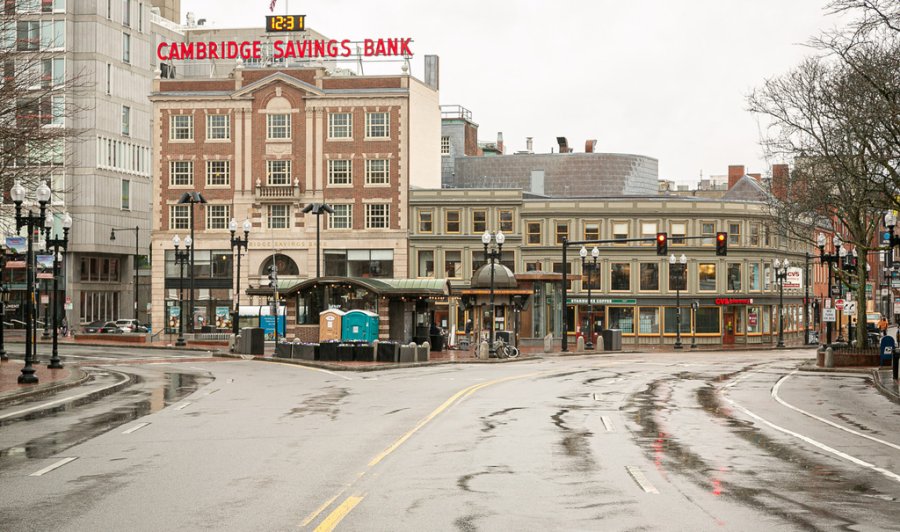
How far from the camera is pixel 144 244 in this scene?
10475 centimetres

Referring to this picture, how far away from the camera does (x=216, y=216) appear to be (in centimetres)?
8325

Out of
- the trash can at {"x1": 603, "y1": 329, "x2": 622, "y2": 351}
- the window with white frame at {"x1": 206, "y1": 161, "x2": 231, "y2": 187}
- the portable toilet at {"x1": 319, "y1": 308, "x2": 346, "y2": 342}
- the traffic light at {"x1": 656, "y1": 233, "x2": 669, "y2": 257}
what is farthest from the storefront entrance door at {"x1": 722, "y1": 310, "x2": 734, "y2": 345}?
the portable toilet at {"x1": 319, "y1": 308, "x2": 346, "y2": 342}

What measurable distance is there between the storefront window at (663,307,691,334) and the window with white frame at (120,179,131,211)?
48893 mm

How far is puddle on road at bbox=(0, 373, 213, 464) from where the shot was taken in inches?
723

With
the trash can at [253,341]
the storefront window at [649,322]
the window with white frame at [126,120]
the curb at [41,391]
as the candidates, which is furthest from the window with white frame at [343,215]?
the curb at [41,391]

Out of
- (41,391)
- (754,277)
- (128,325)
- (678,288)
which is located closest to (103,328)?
(128,325)

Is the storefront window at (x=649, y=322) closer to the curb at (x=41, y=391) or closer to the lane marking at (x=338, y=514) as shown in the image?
the curb at (x=41, y=391)

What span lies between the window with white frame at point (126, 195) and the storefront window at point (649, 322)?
47160 millimetres

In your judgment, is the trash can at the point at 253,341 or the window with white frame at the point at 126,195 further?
the window with white frame at the point at 126,195

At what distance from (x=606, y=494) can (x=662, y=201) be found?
2888 inches

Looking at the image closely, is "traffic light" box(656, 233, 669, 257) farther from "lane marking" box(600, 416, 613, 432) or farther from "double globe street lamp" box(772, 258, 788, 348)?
"lane marking" box(600, 416, 613, 432)

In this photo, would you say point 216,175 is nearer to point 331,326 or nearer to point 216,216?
point 216,216

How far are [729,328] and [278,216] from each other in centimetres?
3528

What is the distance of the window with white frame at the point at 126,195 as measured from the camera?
328 feet
